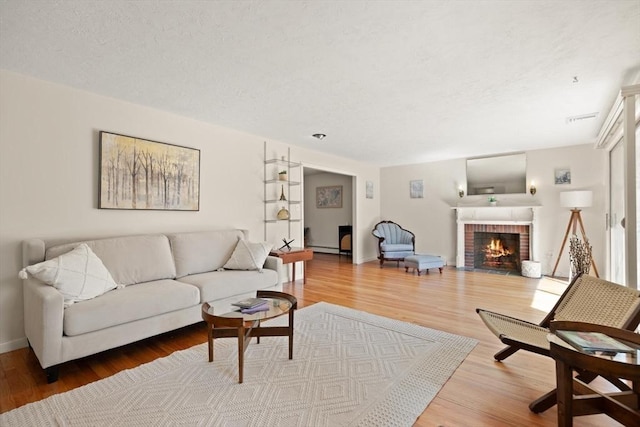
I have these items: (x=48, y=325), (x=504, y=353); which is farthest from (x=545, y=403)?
(x=48, y=325)

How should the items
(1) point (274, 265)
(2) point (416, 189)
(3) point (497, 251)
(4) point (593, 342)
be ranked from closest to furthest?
(4) point (593, 342), (1) point (274, 265), (3) point (497, 251), (2) point (416, 189)

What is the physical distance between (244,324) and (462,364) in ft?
5.36

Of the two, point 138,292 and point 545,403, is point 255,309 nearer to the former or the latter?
point 138,292

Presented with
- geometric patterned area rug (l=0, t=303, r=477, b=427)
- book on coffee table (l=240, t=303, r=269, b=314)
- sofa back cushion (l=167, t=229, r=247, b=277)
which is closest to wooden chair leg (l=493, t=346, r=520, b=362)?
geometric patterned area rug (l=0, t=303, r=477, b=427)

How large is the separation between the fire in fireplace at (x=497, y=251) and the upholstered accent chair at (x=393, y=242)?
1.31 meters

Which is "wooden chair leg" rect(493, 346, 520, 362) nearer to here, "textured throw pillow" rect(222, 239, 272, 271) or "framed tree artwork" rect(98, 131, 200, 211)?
"textured throw pillow" rect(222, 239, 272, 271)

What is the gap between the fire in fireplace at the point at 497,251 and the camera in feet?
19.4

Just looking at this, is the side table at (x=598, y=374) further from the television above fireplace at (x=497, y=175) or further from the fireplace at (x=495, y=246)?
the television above fireplace at (x=497, y=175)

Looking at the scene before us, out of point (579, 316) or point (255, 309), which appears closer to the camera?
point (579, 316)

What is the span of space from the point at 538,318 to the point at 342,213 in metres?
5.40

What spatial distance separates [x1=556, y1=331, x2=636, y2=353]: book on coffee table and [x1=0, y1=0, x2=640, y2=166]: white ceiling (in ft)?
6.12

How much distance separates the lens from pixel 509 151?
566 centimetres

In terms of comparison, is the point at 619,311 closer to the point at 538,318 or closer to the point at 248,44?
the point at 538,318

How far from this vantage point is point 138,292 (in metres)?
2.47
